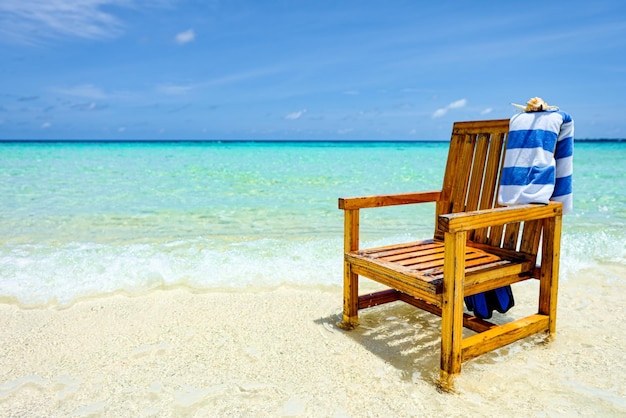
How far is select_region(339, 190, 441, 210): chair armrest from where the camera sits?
2834mm

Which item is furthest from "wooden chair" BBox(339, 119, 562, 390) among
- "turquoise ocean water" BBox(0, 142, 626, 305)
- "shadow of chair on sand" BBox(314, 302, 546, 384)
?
"turquoise ocean water" BBox(0, 142, 626, 305)

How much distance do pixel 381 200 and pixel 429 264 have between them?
583mm

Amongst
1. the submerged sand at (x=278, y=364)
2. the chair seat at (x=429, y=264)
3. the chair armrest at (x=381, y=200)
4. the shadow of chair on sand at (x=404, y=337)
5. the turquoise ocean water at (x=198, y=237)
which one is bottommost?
the shadow of chair on sand at (x=404, y=337)

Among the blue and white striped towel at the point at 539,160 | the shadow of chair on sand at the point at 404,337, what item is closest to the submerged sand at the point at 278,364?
the shadow of chair on sand at the point at 404,337

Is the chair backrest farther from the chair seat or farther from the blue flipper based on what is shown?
the blue flipper

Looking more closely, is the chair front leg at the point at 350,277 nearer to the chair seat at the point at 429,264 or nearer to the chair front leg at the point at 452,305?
the chair seat at the point at 429,264

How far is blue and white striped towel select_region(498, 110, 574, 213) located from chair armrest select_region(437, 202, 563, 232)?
8 centimetres

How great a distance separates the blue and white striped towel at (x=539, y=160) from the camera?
8.45 feet

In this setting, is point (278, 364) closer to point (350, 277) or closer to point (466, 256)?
point (350, 277)

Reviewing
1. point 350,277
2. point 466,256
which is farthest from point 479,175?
point 350,277

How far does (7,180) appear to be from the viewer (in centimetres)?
1274

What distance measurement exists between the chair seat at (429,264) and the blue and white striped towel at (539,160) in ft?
1.17

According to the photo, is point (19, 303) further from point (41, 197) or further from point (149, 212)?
point (41, 197)

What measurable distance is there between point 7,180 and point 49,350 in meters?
12.4
